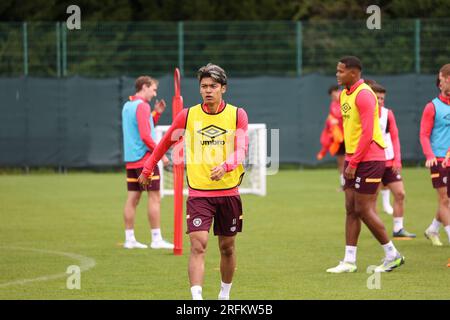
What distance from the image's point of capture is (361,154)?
1067 cm

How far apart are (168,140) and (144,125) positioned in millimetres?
4162

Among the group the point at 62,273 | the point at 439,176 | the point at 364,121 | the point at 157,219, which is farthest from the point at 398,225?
the point at 62,273

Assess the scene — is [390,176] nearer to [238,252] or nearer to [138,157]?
[238,252]

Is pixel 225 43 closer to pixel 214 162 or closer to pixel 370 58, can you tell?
pixel 370 58

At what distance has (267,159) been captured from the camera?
917 inches

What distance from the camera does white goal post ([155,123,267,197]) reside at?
69.7 ft

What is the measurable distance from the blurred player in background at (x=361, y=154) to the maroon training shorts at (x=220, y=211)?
2.35 m

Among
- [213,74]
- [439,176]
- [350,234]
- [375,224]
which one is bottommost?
[350,234]

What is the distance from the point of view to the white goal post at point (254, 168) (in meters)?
21.2

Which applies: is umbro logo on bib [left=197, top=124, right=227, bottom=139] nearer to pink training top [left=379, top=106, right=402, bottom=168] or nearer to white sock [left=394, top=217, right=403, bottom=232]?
pink training top [left=379, top=106, right=402, bottom=168]

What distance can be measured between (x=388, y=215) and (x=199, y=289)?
957 cm

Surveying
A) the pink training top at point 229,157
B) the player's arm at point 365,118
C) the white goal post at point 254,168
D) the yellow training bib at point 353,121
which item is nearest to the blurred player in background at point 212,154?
the pink training top at point 229,157

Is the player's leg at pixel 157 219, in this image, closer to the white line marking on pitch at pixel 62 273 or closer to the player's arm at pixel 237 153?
the white line marking on pitch at pixel 62 273

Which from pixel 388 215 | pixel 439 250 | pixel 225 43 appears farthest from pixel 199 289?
pixel 225 43
